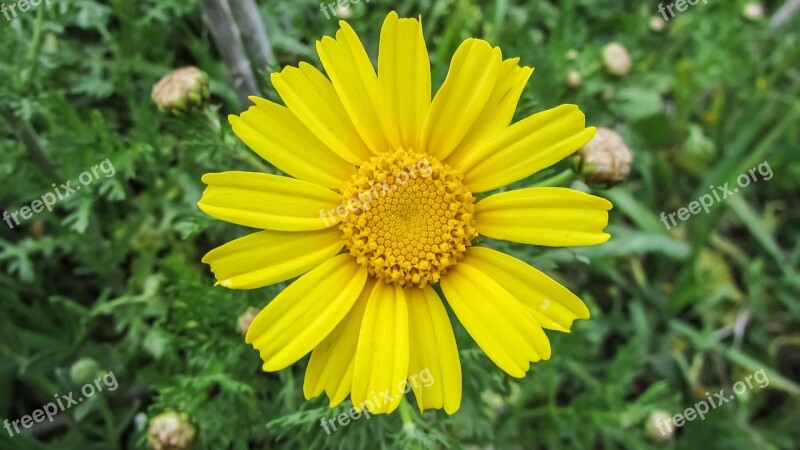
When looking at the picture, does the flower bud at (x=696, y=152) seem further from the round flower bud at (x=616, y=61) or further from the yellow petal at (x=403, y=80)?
the yellow petal at (x=403, y=80)

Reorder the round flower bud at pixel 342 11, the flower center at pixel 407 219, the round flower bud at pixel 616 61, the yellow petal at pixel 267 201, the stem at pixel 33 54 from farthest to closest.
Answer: the round flower bud at pixel 616 61 → the round flower bud at pixel 342 11 → the stem at pixel 33 54 → the flower center at pixel 407 219 → the yellow petal at pixel 267 201

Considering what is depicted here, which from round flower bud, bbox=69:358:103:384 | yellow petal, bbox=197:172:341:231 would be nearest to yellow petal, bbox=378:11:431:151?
yellow petal, bbox=197:172:341:231

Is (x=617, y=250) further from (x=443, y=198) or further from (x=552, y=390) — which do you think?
(x=443, y=198)

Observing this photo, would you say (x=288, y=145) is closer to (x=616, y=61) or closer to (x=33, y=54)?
(x=33, y=54)

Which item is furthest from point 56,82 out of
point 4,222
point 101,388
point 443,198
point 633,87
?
point 633,87

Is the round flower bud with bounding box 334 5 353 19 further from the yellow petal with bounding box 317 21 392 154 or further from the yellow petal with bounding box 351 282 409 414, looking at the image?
the yellow petal with bounding box 351 282 409 414

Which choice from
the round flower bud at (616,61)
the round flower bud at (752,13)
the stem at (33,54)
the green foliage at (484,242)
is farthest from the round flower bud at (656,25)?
the stem at (33,54)

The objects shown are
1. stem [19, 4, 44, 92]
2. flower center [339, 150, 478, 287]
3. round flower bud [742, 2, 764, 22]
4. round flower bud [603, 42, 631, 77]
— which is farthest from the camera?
round flower bud [742, 2, 764, 22]
